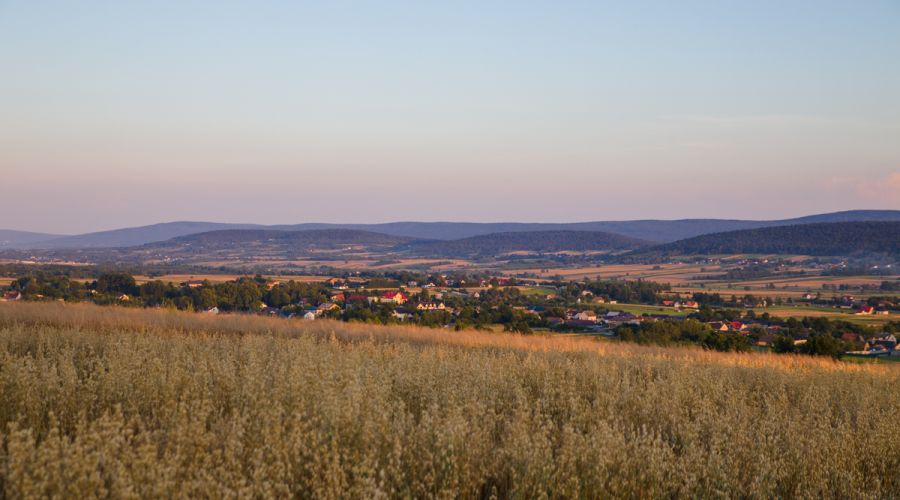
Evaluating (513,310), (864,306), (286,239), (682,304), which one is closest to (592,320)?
(513,310)

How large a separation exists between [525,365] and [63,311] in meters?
9.59

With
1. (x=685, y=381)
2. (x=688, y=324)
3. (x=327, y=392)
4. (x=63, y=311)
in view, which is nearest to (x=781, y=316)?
(x=688, y=324)

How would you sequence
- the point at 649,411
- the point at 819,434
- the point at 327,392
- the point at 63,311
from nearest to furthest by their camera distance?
the point at 327,392
the point at 819,434
the point at 649,411
the point at 63,311

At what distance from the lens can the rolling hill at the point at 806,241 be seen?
290 ft

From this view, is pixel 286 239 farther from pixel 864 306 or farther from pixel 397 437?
pixel 397 437

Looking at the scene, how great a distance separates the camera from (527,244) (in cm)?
17200

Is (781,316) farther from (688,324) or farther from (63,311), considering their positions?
(63,311)

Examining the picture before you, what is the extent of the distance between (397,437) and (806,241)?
370 ft

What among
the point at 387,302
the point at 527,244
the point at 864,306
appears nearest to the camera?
the point at 387,302

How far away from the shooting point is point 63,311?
43.5 feet

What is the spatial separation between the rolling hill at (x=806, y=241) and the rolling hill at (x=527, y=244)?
1475 inches

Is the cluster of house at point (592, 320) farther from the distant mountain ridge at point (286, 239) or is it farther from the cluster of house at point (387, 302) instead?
the distant mountain ridge at point (286, 239)

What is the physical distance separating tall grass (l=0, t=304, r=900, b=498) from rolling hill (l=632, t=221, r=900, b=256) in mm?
89392

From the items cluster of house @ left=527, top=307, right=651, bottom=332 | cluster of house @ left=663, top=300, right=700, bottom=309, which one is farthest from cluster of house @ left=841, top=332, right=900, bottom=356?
cluster of house @ left=663, top=300, right=700, bottom=309
